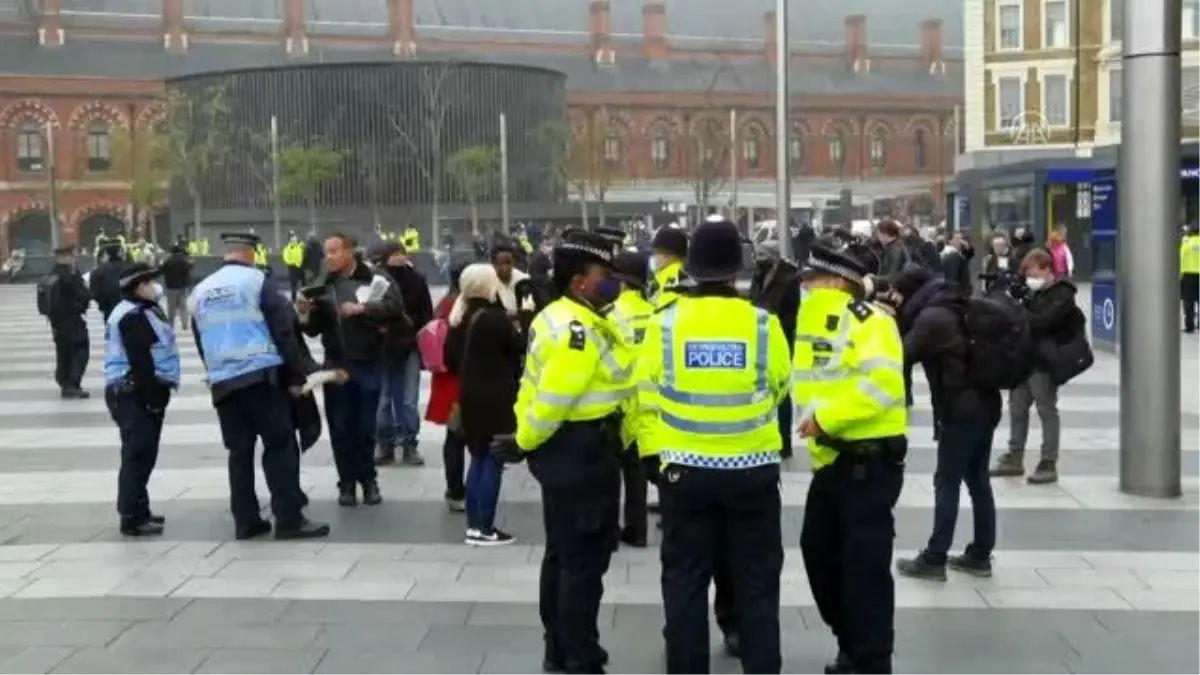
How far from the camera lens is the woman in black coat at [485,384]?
8.49 metres

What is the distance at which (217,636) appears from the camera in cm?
702

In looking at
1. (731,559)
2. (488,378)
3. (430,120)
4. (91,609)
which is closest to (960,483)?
(731,559)

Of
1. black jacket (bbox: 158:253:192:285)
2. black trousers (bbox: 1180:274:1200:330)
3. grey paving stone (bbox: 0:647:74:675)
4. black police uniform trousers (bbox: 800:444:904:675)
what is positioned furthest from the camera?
black jacket (bbox: 158:253:192:285)

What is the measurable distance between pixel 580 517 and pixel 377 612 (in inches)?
69.4

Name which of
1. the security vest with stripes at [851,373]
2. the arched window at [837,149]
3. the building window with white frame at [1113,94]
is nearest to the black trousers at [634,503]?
the security vest with stripes at [851,373]

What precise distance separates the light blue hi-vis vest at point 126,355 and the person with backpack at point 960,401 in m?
4.60

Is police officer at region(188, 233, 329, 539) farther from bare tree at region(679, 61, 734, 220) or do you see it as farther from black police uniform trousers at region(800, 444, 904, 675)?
bare tree at region(679, 61, 734, 220)

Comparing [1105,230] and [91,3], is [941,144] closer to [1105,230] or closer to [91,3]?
[91,3]

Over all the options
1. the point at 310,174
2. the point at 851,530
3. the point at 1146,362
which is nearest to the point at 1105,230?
the point at 1146,362

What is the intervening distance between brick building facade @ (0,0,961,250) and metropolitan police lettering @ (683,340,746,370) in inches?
2604

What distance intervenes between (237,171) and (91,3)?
1851cm

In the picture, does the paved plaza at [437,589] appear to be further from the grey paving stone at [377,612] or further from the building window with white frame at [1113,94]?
the building window with white frame at [1113,94]

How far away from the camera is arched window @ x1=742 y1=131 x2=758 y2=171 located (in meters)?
81.8

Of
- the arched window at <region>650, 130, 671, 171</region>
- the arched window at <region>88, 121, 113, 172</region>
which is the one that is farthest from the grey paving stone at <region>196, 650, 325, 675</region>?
the arched window at <region>650, 130, 671, 171</region>
